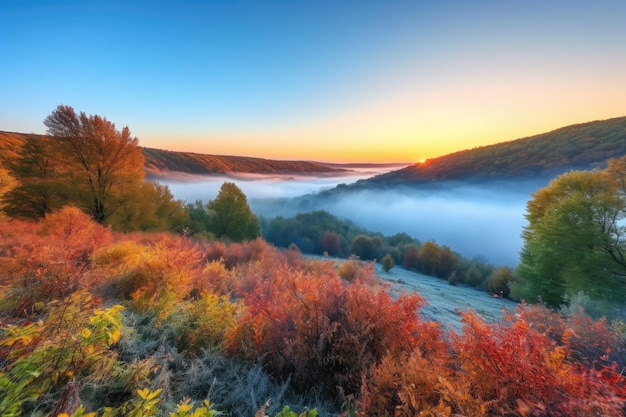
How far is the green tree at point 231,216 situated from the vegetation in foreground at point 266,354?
62.1 feet

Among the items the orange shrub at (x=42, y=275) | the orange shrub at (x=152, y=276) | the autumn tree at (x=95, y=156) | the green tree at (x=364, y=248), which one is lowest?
the green tree at (x=364, y=248)

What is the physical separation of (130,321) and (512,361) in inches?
201

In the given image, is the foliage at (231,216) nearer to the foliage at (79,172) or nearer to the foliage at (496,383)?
the foliage at (79,172)

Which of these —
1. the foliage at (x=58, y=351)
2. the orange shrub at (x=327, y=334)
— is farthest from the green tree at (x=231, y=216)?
the foliage at (x=58, y=351)

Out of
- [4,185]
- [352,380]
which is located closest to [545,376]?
[352,380]

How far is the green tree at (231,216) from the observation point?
2439 cm

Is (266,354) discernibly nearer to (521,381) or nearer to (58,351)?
(58,351)

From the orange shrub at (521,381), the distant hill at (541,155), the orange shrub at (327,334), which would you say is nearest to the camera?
the orange shrub at (521,381)

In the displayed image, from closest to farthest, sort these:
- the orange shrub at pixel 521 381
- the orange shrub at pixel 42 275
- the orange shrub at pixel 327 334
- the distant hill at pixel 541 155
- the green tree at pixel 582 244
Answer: the orange shrub at pixel 521 381
the orange shrub at pixel 327 334
the orange shrub at pixel 42 275
the green tree at pixel 582 244
the distant hill at pixel 541 155

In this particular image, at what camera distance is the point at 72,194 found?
46.9 ft

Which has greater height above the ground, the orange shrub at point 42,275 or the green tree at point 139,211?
the orange shrub at point 42,275

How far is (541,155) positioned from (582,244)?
9199cm

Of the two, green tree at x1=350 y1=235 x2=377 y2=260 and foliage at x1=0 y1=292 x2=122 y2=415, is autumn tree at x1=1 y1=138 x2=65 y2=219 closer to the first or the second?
foliage at x1=0 y1=292 x2=122 y2=415

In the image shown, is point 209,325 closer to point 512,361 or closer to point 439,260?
point 512,361
